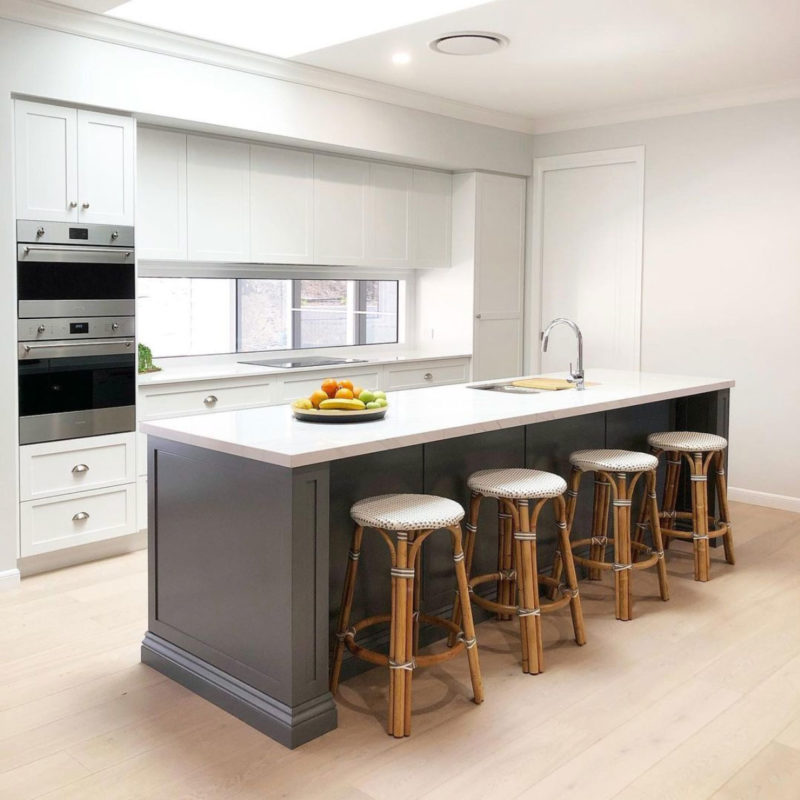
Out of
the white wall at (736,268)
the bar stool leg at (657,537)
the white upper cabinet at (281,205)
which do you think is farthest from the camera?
the white wall at (736,268)

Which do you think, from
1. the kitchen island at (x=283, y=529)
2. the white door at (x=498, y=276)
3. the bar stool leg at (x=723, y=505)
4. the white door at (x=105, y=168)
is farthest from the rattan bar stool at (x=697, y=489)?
the white door at (x=105, y=168)

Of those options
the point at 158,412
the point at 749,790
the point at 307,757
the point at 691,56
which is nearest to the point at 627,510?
the point at 749,790

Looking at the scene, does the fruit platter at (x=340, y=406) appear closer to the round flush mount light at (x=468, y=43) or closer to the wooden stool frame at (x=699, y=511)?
the wooden stool frame at (x=699, y=511)

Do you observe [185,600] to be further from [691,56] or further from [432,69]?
[691,56]

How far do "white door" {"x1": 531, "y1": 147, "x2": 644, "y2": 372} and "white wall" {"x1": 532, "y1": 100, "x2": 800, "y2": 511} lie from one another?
101mm

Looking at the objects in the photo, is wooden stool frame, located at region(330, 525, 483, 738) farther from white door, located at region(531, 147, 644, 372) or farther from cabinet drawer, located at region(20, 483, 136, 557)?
white door, located at region(531, 147, 644, 372)

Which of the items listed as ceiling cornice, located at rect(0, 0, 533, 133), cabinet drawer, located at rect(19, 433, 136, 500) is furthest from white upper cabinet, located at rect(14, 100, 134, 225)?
cabinet drawer, located at rect(19, 433, 136, 500)

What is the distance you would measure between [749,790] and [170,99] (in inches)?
146

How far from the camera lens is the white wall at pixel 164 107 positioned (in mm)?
3740

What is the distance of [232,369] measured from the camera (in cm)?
490

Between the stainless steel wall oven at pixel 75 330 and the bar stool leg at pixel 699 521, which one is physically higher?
the stainless steel wall oven at pixel 75 330

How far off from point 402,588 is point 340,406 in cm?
70

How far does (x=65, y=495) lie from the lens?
4.07m

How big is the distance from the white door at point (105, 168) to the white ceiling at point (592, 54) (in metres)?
0.49
